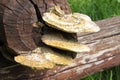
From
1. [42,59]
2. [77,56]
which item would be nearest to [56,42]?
[42,59]

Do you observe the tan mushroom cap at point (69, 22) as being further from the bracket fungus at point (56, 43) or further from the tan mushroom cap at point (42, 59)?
the tan mushroom cap at point (42, 59)

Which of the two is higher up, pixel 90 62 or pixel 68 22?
pixel 68 22

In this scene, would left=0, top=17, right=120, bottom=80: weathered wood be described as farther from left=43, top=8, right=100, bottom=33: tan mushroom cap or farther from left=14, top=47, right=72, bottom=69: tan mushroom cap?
left=43, top=8, right=100, bottom=33: tan mushroom cap

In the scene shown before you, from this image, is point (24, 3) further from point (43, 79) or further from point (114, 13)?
point (114, 13)

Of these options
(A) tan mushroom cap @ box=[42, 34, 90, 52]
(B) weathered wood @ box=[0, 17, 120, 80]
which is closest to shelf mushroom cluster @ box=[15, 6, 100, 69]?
(A) tan mushroom cap @ box=[42, 34, 90, 52]

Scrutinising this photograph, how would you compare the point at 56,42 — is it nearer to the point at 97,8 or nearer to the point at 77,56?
the point at 77,56

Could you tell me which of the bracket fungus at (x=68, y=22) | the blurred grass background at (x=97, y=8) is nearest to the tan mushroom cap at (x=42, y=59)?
the bracket fungus at (x=68, y=22)

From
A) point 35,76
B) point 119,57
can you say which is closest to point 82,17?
point 35,76
